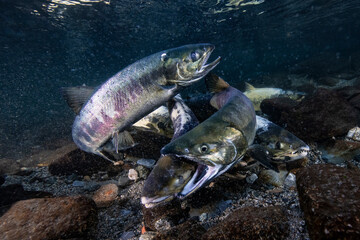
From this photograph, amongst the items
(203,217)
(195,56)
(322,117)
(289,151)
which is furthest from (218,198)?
(322,117)

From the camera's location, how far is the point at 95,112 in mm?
2920

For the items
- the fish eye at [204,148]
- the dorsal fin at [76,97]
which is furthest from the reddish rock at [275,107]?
the dorsal fin at [76,97]

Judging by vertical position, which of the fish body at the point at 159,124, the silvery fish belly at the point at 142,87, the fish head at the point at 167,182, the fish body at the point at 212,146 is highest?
the silvery fish belly at the point at 142,87

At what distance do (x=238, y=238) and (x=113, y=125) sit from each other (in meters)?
2.32

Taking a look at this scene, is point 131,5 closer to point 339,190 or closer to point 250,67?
point 339,190

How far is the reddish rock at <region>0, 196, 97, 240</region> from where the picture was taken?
2273 mm

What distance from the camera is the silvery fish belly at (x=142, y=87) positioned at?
109 inches

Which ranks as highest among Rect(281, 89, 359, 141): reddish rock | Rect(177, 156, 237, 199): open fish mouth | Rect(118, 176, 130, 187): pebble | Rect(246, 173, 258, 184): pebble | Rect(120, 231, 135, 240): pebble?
Rect(177, 156, 237, 199): open fish mouth

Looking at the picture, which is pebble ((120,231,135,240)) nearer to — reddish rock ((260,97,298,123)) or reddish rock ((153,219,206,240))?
reddish rock ((153,219,206,240))

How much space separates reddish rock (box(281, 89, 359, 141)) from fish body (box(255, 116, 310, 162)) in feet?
3.20

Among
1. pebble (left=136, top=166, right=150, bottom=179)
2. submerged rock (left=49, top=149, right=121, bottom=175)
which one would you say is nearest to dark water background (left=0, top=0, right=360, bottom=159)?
submerged rock (left=49, top=149, right=121, bottom=175)

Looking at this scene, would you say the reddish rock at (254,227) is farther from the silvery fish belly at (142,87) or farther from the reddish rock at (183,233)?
the silvery fish belly at (142,87)

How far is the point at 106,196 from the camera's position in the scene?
127 inches

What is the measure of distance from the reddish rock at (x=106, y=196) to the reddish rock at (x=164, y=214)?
1.09 metres
